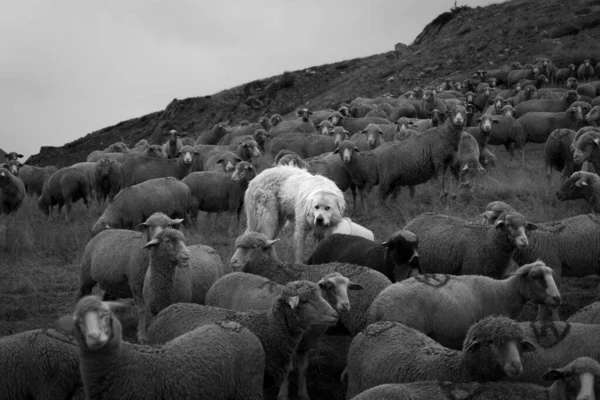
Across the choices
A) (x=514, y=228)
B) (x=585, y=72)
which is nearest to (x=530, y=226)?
(x=514, y=228)

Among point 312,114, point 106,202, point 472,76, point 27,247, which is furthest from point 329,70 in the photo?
point 27,247

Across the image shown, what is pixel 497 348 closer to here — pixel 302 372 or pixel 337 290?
pixel 337 290

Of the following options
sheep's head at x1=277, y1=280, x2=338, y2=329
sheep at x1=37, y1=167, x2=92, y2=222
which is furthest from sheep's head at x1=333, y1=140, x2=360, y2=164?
sheep's head at x1=277, y1=280, x2=338, y2=329

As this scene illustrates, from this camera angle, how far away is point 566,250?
10047mm

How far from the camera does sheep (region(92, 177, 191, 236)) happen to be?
13289 mm

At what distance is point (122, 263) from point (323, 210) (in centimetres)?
315

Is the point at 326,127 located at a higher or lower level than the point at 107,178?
lower

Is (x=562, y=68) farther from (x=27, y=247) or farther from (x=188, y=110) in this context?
(x=27, y=247)

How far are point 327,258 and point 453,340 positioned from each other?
9.44ft

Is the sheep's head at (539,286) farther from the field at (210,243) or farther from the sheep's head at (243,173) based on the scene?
the sheep's head at (243,173)

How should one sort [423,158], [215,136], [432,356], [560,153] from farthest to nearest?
[215,136]
[560,153]
[423,158]
[432,356]

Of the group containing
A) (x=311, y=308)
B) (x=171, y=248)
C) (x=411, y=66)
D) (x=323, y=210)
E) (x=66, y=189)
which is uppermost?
(x=411, y=66)

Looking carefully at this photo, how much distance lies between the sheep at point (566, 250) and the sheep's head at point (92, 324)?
A: 6.15 m

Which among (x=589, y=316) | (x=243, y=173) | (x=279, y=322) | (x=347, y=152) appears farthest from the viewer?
(x=347, y=152)
